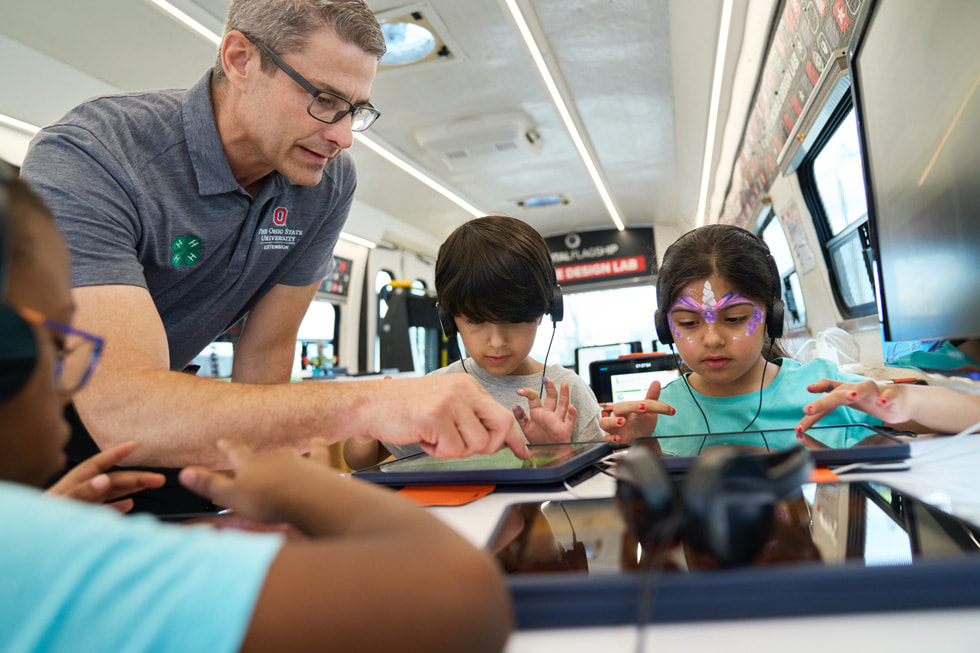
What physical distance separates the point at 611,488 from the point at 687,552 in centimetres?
34

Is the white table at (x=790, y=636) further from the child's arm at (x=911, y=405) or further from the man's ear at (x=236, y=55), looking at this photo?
the man's ear at (x=236, y=55)

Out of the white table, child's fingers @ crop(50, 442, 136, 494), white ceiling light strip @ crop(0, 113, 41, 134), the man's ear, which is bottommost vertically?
the white table

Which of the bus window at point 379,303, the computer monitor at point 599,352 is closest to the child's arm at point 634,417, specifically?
the computer monitor at point 599,352

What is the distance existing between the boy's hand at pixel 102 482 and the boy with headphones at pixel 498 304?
0.81 meters

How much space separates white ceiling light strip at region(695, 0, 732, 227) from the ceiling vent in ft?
5.18

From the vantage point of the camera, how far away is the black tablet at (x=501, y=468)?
81 centimetres

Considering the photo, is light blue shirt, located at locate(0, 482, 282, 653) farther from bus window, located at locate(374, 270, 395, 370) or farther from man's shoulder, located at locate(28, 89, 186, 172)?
bus window, located at locate(374, 270, 395, 370)

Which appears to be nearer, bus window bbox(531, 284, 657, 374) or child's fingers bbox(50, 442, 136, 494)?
child's fingers bbox(50, 442, 136, 494)

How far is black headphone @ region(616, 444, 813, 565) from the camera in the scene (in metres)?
0.39

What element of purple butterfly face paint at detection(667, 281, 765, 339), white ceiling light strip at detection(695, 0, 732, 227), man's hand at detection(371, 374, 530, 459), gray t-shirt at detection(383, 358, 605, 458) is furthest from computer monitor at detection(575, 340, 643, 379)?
man's hand at detection(371, 374, 530, 459)

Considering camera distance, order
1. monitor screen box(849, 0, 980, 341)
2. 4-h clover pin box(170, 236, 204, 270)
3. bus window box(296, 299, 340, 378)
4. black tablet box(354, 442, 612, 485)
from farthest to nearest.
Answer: bus window box(296, 299, 340, 378), 4-h clover pin box(170, 236, 204, 270), monitor screen box(849, 0, 980, 341), black tablet box(354, 442, 612, 485)

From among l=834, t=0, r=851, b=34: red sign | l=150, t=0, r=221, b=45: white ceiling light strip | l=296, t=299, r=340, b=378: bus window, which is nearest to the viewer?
l=834, t=0, r=851, b=34: red sign

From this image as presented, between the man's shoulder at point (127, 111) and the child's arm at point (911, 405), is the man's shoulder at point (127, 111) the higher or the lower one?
the higher one

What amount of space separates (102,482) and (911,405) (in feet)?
4.07
